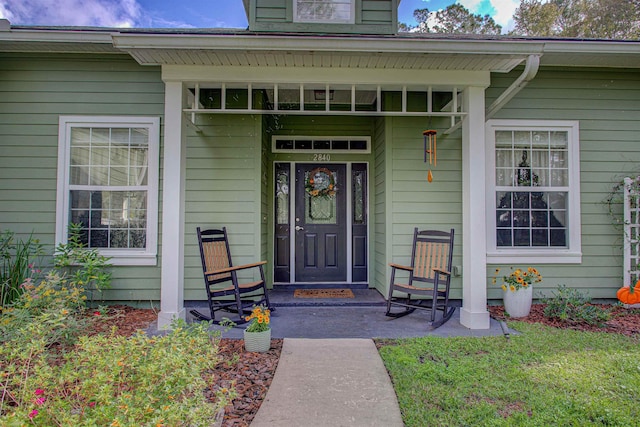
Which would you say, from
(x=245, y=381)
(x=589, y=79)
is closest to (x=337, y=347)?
(x=245, y=381)

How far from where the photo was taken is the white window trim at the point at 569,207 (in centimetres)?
421

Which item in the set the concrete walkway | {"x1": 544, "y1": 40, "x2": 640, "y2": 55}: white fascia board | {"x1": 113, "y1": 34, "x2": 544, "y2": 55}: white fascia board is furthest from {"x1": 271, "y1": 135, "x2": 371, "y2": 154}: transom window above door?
the concrete walkway

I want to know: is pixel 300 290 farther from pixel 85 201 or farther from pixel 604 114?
pixel 604 114

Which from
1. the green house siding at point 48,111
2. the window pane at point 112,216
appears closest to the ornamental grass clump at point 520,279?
the green house siding at point 48,111

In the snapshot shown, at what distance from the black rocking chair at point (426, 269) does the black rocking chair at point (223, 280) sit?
1.47m

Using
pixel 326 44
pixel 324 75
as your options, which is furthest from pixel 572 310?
pixel 326 44

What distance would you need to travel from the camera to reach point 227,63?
10.9 feet

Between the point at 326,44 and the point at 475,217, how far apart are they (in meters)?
2.21

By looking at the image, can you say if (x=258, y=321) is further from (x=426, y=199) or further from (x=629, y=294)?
(x=629, y=294)

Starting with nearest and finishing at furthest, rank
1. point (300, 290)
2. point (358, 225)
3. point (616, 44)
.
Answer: point (616, 44), point (300, 290), point (358, 225)

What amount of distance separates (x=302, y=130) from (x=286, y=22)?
4.76ft

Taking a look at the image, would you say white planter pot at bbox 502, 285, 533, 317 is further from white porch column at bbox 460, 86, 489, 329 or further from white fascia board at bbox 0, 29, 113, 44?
white fascia board at bbox 0, 29, 113, 44

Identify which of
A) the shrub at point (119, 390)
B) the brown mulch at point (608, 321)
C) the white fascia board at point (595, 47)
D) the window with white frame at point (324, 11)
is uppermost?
the window with white frame at point (324, 11)

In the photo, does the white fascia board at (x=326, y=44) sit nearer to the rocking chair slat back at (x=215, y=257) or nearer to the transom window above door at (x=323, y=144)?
the rocking chair slat back at (x=215, y=257)
